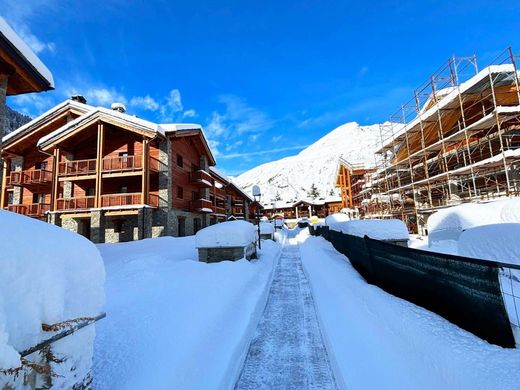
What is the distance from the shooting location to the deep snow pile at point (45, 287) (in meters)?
1.82

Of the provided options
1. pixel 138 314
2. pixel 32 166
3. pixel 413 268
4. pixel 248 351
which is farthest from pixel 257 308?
pixel 32 166

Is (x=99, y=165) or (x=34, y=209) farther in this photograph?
(x=34, y=209)

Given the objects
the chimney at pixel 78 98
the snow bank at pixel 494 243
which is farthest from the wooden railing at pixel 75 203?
the snow bank at pixel 494 243

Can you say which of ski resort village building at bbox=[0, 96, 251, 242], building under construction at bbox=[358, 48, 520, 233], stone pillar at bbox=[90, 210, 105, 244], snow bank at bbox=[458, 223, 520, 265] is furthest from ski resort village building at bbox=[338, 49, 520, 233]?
stone pillar at bbox=[90, 210, 105, 244]

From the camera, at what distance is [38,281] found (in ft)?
6.66

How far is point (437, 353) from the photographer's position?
3504mm

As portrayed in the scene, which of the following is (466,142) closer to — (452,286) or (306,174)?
(452,286)

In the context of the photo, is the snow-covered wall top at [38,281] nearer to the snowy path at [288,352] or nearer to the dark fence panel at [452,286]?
the snowy path at [288,352]

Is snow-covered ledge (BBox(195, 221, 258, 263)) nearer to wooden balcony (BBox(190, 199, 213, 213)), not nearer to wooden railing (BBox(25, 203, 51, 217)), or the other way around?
wooden balcony (BBox(190, 199, 213, 213))

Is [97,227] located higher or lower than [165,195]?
lower

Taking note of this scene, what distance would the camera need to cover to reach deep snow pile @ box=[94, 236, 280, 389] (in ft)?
10.8

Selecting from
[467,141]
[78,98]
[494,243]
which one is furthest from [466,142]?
[78,98]

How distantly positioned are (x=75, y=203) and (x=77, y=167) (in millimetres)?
2572

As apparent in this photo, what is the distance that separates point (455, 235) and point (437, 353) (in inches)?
352
